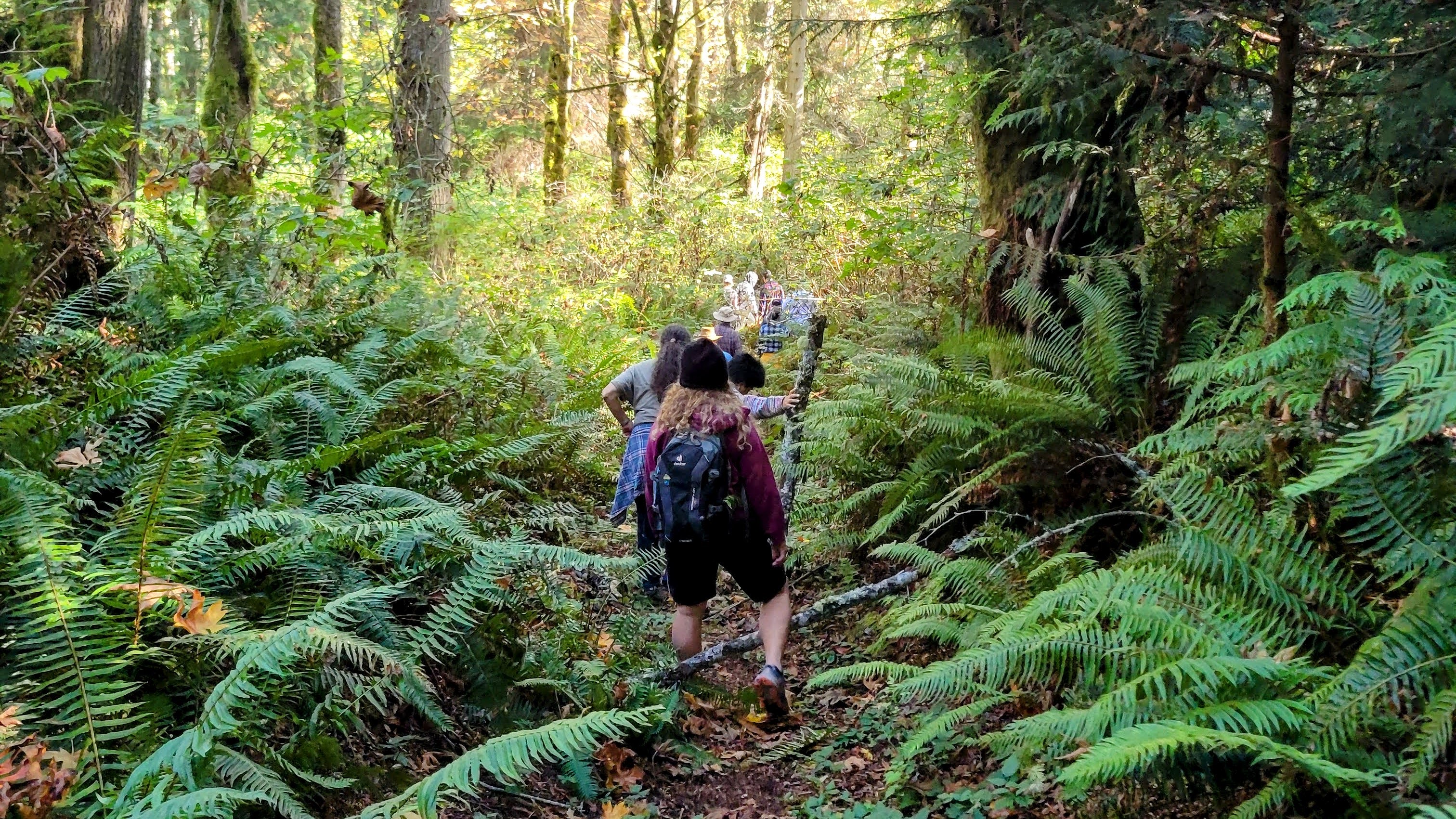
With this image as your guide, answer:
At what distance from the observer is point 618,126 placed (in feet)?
65.8

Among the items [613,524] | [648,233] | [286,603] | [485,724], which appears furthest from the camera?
[648,233]

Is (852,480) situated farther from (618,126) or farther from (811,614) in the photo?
(618,126)

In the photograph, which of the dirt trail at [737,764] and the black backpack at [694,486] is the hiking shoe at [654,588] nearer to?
the dirt trail at [737,764]

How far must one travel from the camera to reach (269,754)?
2.98 metres

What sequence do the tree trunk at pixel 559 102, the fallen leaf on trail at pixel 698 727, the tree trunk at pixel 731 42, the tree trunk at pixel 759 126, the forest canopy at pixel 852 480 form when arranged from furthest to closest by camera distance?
the tree trunk at pixel 731 42
the tree trunk at pixel 759 126
the tree trunk at pixel 559 102
the fallen leaf on trail at pixel 698 727
the forest canopy at pixel 852 480

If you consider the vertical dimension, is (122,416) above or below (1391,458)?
below

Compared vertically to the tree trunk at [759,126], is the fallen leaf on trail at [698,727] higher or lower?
lower

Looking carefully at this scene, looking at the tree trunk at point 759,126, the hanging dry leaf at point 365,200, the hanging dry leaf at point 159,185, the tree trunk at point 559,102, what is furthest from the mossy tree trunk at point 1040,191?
the tree trunk at point 759,126

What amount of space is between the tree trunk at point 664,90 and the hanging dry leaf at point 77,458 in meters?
15.4

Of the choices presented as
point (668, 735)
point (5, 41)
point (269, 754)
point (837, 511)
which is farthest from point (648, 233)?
point (269, 754)

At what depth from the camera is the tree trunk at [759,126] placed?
862 inches

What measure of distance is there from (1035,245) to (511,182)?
17201 millimetres

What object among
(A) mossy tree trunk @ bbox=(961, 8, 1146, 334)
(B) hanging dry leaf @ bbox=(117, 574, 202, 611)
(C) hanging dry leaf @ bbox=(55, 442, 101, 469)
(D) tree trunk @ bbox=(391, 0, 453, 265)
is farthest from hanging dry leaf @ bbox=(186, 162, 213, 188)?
(A) mossy tree trunk @ bbox=(961, 8, 1146, 334)

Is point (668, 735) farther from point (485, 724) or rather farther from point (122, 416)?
point (122, 416)
